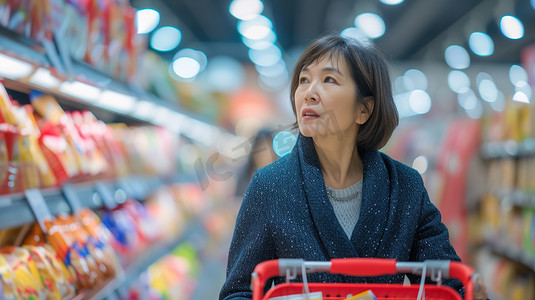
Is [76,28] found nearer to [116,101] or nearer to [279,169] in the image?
[116,101]

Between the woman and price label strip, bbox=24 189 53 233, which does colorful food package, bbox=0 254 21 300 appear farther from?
the woman

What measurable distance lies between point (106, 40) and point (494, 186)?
4045 mm

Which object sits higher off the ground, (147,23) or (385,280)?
(147,23)

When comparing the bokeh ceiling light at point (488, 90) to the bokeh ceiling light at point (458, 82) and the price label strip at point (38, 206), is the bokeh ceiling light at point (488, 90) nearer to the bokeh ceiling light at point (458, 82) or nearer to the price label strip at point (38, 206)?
the bokeh ceiling light at point (458, 82)

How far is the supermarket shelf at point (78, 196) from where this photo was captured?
1.68 meters

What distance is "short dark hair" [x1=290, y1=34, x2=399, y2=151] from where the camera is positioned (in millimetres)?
1490

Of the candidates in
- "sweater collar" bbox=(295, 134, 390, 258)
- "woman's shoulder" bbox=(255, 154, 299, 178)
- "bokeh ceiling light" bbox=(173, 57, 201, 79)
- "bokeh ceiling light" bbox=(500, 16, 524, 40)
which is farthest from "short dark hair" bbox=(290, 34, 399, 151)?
"bokeh ceiling light" bbox=(173, 57, 201, 79)

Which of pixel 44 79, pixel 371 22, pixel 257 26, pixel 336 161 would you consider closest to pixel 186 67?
pixel 257 26

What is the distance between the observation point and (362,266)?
1234mm

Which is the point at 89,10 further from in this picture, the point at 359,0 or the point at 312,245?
the point at 359,0

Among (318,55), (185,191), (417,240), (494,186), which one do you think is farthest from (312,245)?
(494,186)

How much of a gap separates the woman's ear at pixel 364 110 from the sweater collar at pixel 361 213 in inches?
6.0

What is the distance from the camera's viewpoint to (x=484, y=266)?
16.7ft

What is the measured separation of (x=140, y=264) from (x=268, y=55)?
28.4 ft
